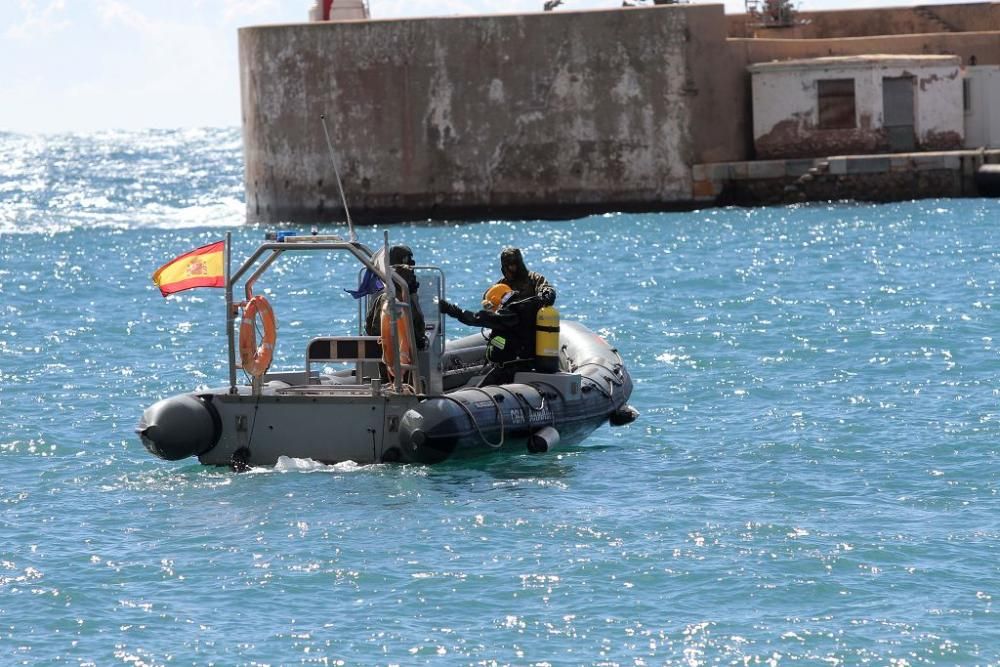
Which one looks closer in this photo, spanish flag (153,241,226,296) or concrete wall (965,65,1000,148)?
spanish flag (153,241,226,296)

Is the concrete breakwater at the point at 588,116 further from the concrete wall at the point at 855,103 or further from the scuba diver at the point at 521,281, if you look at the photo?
the scuba diver at the point at 521,281

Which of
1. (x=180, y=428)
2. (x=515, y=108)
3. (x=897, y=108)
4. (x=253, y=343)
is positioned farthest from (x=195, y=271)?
(x=897, y=108)

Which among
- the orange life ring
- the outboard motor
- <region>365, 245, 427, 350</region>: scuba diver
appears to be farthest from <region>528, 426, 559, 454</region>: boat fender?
the outboard motor

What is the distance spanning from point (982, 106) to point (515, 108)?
32.1ft

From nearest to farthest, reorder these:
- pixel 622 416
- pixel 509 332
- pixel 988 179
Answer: pixel 509 332 < pixel 622 416 < pixel 988 179

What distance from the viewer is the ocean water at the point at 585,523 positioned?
9047mm

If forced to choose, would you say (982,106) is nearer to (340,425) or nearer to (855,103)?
(855,103)

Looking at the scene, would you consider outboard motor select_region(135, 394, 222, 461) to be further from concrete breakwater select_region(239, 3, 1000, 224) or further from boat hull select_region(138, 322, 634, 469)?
concrete breakwater select_region(239, 3, 1000, 224)

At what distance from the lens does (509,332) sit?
44.3ft

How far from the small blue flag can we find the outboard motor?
1.39 metres

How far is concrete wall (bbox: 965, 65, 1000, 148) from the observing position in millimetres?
37969

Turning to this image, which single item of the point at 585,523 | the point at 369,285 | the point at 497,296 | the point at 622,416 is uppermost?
the point at 369,285

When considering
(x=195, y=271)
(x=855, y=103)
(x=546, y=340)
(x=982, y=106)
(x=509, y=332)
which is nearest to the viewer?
(x=195, y=271)

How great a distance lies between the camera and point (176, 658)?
8.81m
